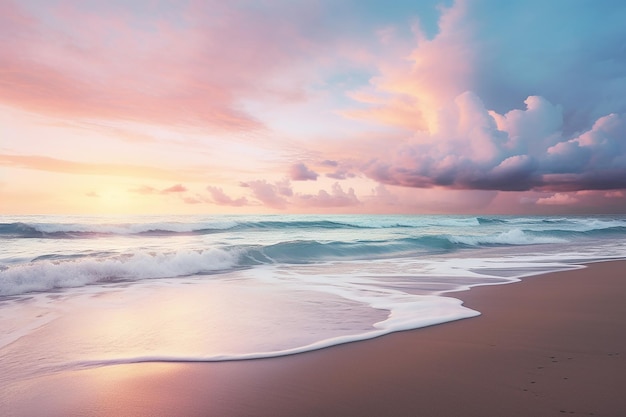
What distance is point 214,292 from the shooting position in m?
7.34

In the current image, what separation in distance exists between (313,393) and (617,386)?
216 cm

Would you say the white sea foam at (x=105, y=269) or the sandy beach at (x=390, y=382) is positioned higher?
the white sea foam at (x=105, y=269)

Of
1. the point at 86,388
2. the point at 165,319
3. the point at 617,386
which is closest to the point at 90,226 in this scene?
the point at 165,319

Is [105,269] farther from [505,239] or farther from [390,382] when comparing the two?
[505,239]

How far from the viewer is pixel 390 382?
3.10 m

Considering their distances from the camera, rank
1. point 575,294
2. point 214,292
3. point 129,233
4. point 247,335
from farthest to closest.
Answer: point 129,233
point 214,292
point 575,294
point 247,335

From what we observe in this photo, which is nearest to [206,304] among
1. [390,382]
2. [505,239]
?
[390,382]

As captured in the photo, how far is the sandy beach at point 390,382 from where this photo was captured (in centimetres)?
269

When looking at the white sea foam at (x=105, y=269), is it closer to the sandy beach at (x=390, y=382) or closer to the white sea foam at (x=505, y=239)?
the sandy beach at (x=390, y=382)

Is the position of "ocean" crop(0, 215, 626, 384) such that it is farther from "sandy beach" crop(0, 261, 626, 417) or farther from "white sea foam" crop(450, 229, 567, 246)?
"white sea foam" crop(450, 229, 567, 246)

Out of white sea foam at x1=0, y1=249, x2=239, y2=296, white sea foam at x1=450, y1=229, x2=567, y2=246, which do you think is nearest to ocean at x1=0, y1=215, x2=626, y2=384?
white sea foam at x1=0, y1=249, x2=239, y2=296

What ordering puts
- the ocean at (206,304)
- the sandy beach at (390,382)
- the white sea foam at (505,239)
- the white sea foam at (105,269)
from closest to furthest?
the sandy beach at (390,382), the ocean at (206,304), the white sea foam at (105,269), the white sea foam at (505,239)

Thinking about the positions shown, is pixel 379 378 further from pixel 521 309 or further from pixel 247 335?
pixel 521 309

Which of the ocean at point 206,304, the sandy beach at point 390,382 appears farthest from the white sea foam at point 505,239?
the sandy beach at point 390,382
